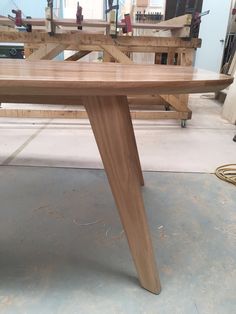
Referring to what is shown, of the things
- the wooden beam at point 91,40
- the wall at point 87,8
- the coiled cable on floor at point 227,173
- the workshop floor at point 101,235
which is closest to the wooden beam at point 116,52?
the wooden beam at point 91,40

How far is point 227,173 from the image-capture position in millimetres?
1409

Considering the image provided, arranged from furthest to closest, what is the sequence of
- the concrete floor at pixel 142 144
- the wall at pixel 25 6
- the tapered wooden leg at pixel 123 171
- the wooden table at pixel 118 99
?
the wall at pixel 25 6 → the concrete floor at pixel 142 144 → the tapered wooden leg at pixel 123 171 → the wooden table at pixel 118 99

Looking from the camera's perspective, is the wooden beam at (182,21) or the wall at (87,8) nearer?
the wooden beam at (182,21)

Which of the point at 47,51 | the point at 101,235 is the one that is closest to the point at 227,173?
the point at 101,235

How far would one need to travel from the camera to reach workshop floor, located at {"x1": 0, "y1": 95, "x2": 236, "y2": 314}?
0.68m

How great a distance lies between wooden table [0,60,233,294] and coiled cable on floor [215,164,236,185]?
808 mm

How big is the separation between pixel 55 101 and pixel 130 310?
2.23 ft

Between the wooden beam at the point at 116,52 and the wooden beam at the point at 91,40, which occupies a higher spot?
the wooden beam at the point at 91,40

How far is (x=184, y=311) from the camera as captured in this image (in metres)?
0.66

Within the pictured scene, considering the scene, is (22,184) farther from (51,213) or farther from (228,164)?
(228,164)

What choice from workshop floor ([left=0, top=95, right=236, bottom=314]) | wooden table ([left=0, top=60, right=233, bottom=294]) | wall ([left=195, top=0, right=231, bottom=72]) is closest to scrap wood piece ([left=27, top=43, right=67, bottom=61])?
workshop floor ([left=0, top=95, right=236, bottom=314])

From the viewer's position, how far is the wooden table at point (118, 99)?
460 millimetres

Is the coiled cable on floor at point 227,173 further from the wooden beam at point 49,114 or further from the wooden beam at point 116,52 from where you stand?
the wooden beam at point 116,52

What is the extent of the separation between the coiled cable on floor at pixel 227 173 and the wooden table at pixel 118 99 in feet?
2.65
